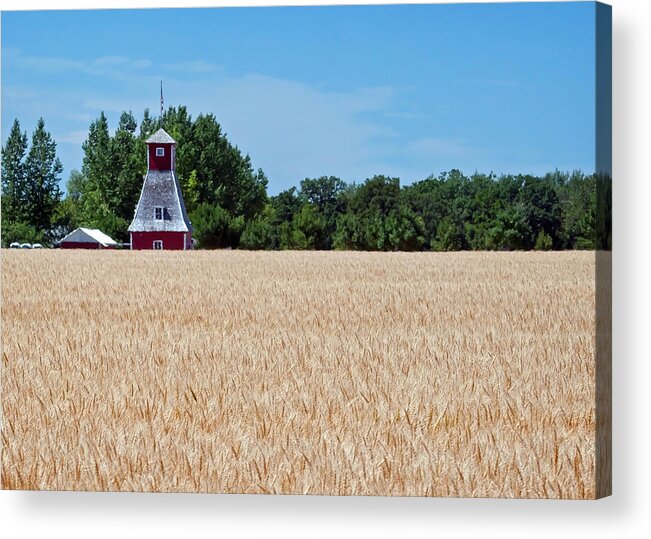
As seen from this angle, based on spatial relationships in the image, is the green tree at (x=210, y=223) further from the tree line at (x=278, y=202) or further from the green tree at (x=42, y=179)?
the green tree at (x=42, y=179)

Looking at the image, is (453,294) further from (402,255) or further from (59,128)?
(59,128)

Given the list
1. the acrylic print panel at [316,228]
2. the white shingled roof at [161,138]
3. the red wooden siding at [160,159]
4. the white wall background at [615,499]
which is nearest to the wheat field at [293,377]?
the acrylic print panel at [316,228]

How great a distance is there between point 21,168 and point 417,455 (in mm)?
2401

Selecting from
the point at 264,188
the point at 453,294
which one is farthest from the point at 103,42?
the point at 453,294

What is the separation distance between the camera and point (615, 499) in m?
5.41

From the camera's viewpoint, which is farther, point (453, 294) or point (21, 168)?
point (453, 294)

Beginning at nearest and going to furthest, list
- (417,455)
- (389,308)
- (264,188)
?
(417,455) < (264,188) < (389,308)

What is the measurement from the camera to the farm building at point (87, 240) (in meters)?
5.83

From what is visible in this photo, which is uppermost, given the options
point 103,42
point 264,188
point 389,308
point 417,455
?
point 103,42

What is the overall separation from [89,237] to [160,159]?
515mm

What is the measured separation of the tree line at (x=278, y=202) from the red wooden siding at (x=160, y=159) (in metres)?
0.04

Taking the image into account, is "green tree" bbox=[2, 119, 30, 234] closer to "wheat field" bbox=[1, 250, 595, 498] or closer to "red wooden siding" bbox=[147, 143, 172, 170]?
"wheat field" bbox=[1, 250, 595, 498]

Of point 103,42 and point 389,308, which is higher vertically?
point 103,42

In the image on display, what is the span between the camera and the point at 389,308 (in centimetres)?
705
